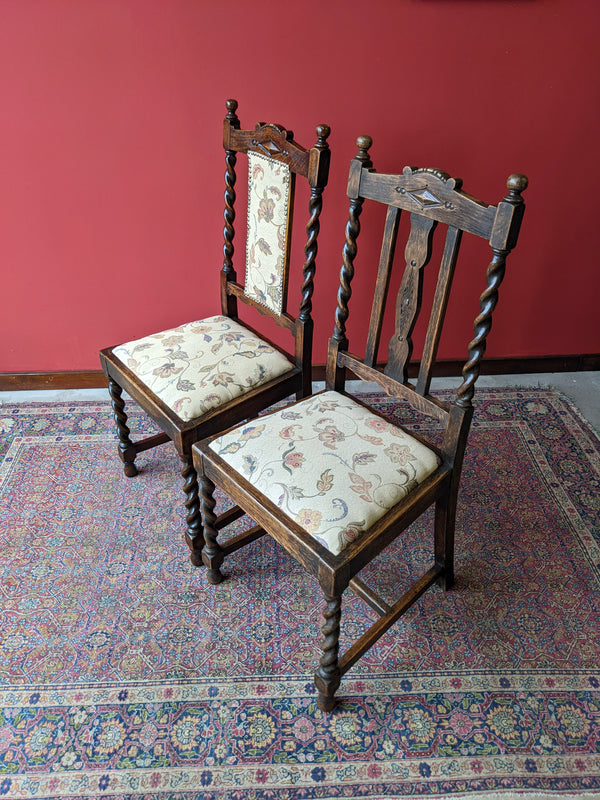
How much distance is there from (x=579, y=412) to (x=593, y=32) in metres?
1.39

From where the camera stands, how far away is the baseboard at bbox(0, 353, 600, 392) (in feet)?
8.46

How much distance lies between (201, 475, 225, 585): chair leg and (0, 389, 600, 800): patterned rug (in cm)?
5

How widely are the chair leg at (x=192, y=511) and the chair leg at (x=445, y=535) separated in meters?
0.69

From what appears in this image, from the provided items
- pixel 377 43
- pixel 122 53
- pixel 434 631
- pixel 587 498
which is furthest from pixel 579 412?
pixel 122 53

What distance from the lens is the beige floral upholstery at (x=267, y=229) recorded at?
65.1 inches

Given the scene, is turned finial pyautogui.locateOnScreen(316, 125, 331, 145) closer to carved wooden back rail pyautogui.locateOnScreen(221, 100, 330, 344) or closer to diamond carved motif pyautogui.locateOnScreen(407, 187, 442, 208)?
carved wooden back rail pyautogui.locateOnScreen(221, 100, 330, 344)

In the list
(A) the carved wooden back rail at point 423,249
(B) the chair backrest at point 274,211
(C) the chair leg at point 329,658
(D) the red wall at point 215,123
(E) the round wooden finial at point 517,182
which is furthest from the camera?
(D) the red wall at point 215,123

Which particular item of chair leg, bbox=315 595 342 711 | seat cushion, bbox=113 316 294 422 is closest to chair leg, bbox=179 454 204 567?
seat cushion, bbox=113 316 294 422

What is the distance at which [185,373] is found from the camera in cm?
171

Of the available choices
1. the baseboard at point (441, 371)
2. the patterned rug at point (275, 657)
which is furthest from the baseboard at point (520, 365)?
the patterned rug at point (275, 657)

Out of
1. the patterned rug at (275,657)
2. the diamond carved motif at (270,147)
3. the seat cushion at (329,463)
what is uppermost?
the diamond carved motif at (270,147)

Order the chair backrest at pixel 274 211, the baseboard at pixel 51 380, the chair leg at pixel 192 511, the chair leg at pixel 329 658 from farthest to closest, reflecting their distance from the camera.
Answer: the baseboard at pixel 51 380 < the chair leg at pixel 192 511 < the chair backrest at pixel 274 211 < the chair leg at pixel 329 658

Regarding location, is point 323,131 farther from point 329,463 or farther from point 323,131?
point 329,463

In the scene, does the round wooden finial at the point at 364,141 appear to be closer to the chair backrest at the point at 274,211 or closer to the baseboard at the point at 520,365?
the chair backrest at the point at 274,211
